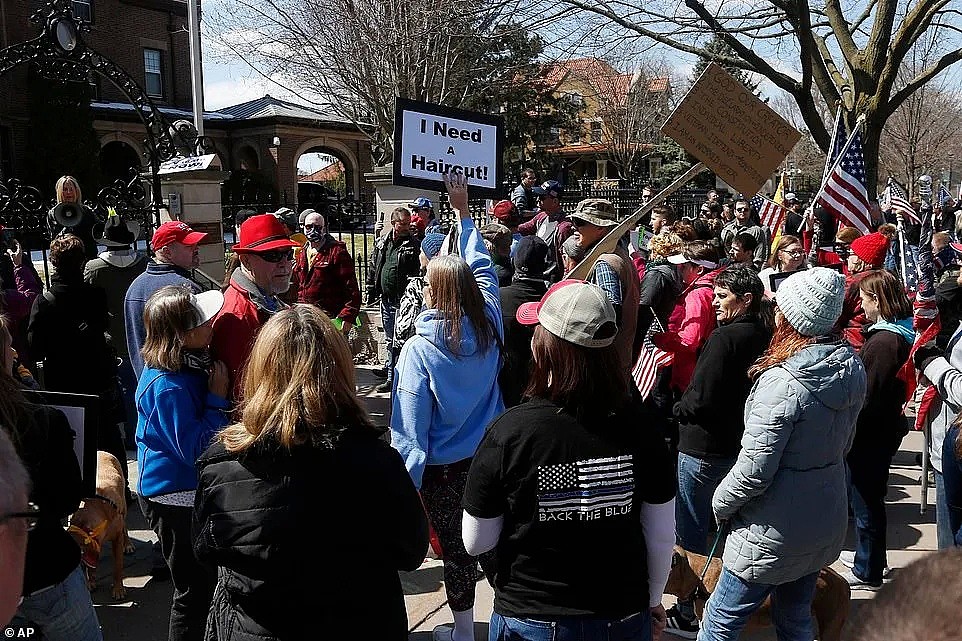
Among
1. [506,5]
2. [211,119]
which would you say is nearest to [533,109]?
[211,119]

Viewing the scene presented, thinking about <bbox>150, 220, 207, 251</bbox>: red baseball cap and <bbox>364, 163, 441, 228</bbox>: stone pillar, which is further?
<bbox>364, 163, 441, 228</bbox>: stone pillar

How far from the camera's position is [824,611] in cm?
362

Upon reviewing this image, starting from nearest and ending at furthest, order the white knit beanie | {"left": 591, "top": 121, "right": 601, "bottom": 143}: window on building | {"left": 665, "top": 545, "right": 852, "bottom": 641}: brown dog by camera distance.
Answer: the white knit beanie < {"left": 665, "top": 545, "right": 852, "bottom": 641}: brown dog < {"left": 591, "top": 121, "right": 601, "bottom": 143}: window on building

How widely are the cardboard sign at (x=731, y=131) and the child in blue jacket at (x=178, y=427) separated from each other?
10.5 feet

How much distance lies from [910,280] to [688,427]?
7528mm

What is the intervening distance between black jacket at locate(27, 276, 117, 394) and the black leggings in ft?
9.96

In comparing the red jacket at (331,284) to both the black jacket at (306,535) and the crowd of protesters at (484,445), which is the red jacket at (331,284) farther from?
the black jacket at (306,535)

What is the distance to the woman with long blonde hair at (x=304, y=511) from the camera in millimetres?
2289

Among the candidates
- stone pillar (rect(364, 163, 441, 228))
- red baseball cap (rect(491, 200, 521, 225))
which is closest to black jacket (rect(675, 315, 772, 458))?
red baseball cap (rect(491, 200, 521, 225))

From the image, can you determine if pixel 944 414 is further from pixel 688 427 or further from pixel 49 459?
pixel 49 459

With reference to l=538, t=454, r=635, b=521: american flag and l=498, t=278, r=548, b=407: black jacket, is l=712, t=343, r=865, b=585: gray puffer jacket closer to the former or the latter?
l=538, t=454, r=635, b=521: american flag

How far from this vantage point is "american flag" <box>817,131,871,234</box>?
815 centimetres

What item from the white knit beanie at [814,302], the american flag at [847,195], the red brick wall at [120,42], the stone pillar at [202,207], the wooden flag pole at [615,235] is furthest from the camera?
the red brick wall at [120,42]

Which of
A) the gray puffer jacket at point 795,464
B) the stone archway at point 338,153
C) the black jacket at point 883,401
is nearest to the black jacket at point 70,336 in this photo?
the gray puffer jacket at point 795,464
